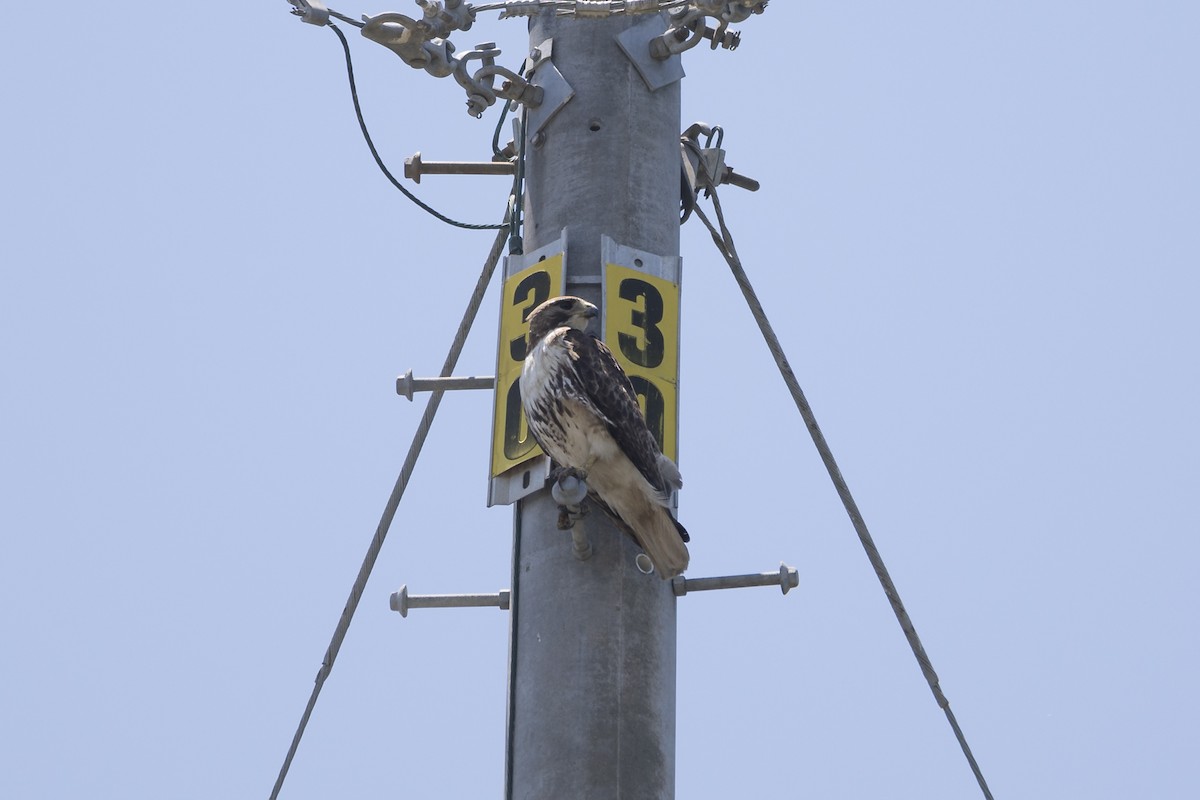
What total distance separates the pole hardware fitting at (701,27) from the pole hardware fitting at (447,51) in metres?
A: 0.56

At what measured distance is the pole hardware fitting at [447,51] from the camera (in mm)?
9570

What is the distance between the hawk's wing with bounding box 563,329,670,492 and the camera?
859 cm

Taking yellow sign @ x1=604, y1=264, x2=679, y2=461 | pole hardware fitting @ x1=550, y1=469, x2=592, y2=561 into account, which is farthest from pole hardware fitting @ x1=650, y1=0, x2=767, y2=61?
pole hardware fitting @ x1=550, y1=469, x2=592, y2=561

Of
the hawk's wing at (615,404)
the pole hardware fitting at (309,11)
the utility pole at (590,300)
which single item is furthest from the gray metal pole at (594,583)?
the pole hardware fitting at (309,11)

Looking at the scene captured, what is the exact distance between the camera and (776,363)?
9.42 m

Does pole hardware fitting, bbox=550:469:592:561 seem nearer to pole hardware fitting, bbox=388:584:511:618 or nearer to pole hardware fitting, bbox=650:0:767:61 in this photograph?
pole hardware fitting, bbox=388:584:511:618

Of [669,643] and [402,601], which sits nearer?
[669,643]

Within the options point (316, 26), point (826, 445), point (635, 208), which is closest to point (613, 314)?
point (635, 208)

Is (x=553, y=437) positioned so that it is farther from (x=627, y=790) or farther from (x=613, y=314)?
(x=627, y=790)

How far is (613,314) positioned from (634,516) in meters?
0.95

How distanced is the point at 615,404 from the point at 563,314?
1.44ft

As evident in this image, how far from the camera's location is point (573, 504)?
8203 millimetres

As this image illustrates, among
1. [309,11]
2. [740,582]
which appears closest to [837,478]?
[740,582]

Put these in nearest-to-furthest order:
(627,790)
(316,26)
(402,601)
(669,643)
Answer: (627,790) → (669,643) → (402,601) → (316,26)
